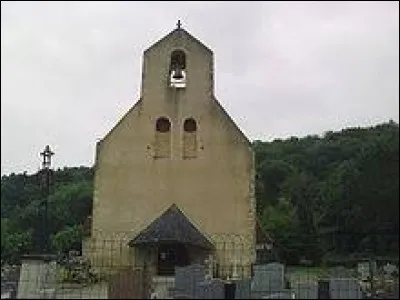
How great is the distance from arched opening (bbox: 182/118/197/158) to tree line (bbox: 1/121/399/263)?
24.7 feet

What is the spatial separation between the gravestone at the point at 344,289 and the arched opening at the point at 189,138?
12.0m

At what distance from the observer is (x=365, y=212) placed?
36781 mm

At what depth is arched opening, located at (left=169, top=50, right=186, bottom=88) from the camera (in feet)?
107

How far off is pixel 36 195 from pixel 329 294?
45.7 meters

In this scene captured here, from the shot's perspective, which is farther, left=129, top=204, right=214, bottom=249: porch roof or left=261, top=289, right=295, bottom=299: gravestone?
left=129, top=204, right=214, bottom=249: porch roof

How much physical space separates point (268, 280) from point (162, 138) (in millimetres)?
11400

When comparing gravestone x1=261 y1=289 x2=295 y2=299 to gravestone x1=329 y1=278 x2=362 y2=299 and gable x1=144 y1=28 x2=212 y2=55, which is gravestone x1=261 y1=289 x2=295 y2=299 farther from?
gable x1=144 y1=28 x2=212 y2=55

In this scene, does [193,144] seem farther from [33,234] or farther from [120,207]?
[33,234]

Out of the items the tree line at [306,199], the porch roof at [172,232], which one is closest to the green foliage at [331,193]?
the tree line at [306,199]

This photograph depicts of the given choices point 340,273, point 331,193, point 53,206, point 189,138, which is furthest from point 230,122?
point 53,206

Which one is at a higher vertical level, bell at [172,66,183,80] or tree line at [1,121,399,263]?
bell at [172,66,183,80]

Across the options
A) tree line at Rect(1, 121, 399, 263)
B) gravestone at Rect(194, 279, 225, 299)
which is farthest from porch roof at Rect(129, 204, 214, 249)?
gravestone at Rect(194, 279, 225, 299)

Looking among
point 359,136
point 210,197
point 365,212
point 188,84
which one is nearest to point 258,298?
point 210,197

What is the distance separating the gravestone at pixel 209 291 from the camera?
20438 millimetres
